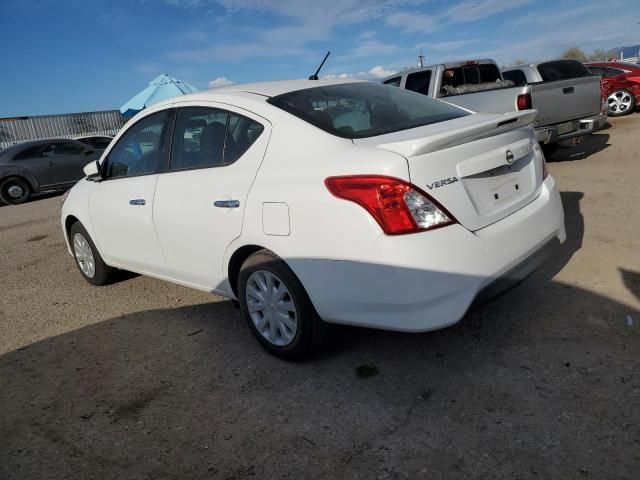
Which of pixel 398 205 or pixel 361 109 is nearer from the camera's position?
pixel 398 205

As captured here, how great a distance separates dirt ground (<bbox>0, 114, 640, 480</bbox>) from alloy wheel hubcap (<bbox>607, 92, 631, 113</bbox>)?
11850mm

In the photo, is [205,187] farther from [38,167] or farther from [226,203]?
[38,167]

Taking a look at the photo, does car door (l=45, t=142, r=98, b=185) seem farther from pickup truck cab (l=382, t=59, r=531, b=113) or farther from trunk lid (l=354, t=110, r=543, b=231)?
trunk lid (l=354, t=110, r=543, b=231)

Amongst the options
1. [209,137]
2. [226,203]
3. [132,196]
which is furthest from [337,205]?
[132,196]

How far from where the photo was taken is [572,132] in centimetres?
812

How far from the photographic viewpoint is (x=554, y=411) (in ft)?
8.04

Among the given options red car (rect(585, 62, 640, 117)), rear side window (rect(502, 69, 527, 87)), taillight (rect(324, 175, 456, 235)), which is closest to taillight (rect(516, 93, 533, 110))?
rear side window (rect(502, 69, 527, 87))

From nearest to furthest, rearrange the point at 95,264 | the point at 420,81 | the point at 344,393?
the point at 344,393 < the point at 95,264 < the point at 420,81

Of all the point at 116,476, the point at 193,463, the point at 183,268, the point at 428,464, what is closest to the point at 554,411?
the point at 428,464

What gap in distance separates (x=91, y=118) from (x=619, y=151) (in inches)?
842

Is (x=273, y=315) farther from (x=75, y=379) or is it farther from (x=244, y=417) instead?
(x=75, y=379)

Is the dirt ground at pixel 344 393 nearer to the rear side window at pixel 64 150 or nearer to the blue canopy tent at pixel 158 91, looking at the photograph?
the rear side window at pixel 64 150

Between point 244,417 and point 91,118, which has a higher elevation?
point 91,118

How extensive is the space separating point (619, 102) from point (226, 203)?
1456cm
